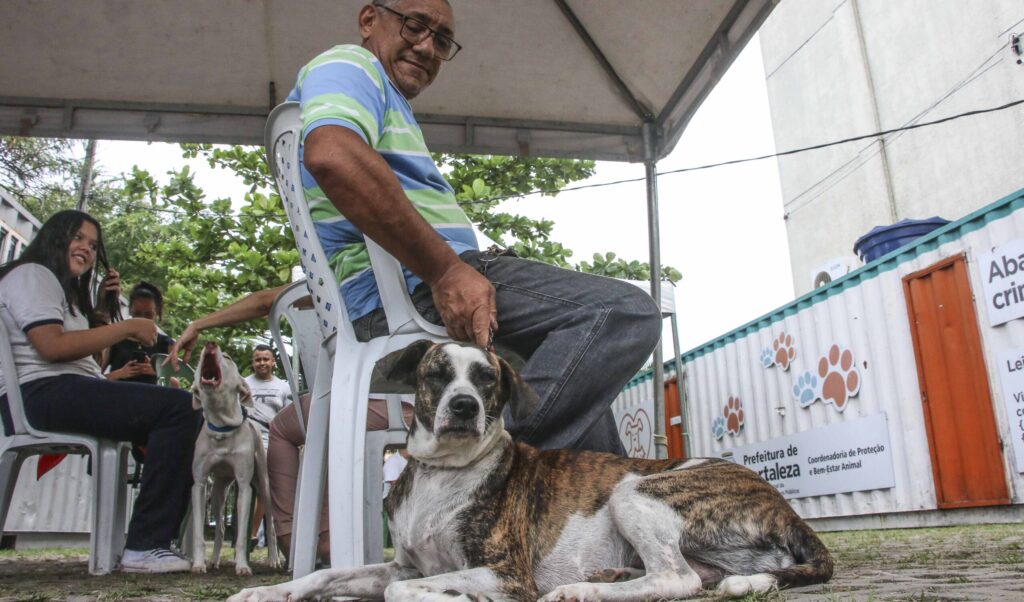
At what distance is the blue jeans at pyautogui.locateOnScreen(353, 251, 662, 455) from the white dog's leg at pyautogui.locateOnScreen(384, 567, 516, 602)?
1.76 feet

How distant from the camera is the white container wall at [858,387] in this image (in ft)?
22.7

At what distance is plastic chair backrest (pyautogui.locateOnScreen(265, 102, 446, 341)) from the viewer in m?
2.51

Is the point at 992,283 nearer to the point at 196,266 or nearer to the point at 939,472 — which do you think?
the point at 939,472

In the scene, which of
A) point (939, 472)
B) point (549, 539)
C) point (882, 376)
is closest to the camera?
point (549, 539)

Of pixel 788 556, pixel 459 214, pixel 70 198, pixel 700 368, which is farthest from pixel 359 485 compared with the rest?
pixel 70 198

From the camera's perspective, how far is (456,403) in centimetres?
216

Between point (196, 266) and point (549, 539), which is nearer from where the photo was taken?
point (549, 539)

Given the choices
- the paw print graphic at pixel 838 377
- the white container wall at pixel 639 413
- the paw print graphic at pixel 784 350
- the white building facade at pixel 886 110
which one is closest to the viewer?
the paw print graphic at pixel 838 377

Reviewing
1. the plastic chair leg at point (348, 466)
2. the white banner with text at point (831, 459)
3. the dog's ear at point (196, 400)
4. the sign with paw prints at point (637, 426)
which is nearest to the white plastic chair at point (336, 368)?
the plastic chair leg at point (348, 466)

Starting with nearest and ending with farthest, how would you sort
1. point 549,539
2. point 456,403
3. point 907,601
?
1. point 907,601
2. point 456,403
3. point 549,539

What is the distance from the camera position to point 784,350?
9617mm

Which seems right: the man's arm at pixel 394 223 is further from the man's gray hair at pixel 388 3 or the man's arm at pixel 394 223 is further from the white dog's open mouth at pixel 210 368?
the white dog's open mouth at pixel 210 368

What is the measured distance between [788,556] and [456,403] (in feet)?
3.71

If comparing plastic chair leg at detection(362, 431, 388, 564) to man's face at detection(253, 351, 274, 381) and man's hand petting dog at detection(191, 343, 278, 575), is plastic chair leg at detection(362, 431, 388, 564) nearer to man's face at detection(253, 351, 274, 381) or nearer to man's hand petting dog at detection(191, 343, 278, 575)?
man's hand petting dog at detection(191, 343, 278, 575)
